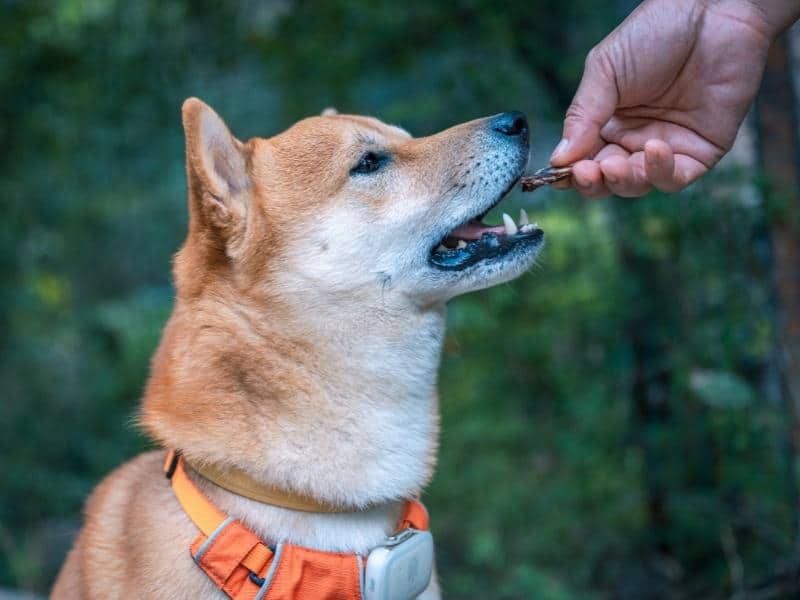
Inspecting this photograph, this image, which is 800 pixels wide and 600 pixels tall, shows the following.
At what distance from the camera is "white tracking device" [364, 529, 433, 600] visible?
2164mm

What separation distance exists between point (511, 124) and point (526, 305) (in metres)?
2.22

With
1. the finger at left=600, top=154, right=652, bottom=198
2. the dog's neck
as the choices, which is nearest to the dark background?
the finger at left=600, top=154, right=652, bottom=198

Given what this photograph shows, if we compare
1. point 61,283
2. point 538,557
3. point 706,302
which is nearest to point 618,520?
point 538,557

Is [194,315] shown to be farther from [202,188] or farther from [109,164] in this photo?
[109,164]

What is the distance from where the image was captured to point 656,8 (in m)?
2.50

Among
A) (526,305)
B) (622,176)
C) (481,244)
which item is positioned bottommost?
(526,305)

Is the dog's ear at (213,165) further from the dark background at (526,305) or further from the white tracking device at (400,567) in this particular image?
the dark background at (526,305)

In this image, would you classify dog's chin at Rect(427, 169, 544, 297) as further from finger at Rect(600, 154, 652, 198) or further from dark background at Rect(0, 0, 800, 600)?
dark background at Rect(0, 0, 800, 600)

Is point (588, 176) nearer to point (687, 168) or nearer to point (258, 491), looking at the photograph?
point (687, 168)

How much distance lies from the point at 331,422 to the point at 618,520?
2723 mm

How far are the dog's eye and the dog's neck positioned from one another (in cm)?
48

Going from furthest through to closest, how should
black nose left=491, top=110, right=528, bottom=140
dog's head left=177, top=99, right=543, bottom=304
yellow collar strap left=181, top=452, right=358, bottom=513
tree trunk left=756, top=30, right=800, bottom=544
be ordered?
tree trunk left=756, top=30, right=800, bottom=544 → black nose left=491, top=110, right=528, bottom=140 → dog's head left=177, top=99, right=543, bottom=304 → yellow collar strap left=181, top=452, right=358, bottom=513

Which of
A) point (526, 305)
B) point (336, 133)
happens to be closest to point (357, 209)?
point (336, 133)

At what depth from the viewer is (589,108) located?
2541 millimetres
